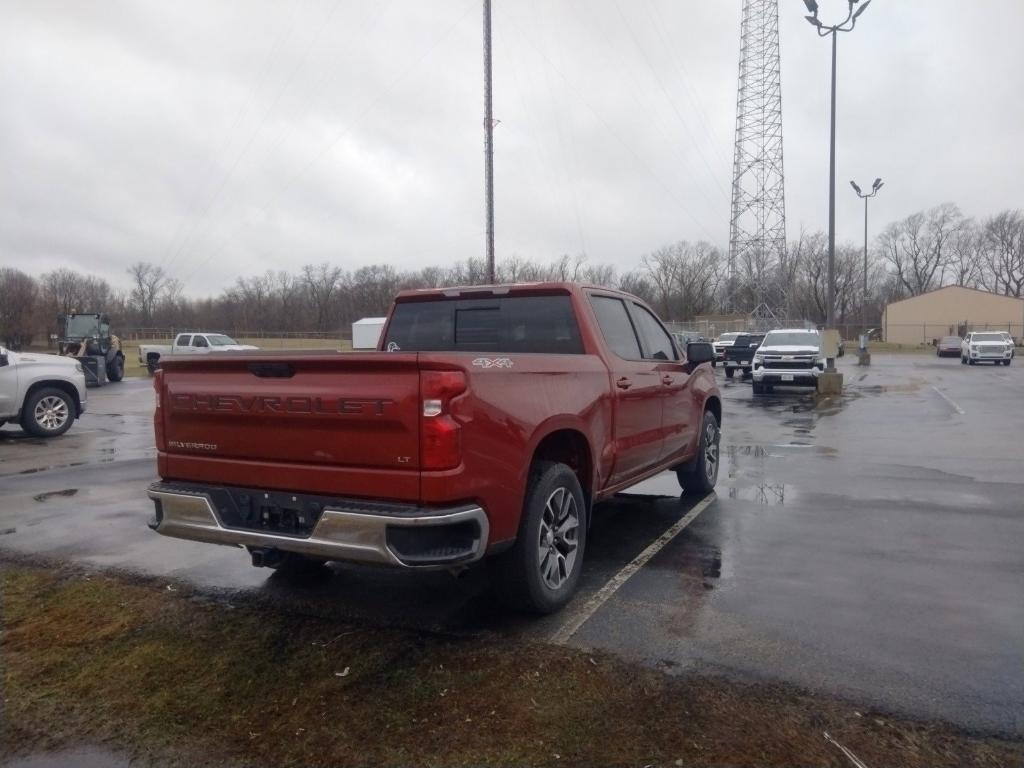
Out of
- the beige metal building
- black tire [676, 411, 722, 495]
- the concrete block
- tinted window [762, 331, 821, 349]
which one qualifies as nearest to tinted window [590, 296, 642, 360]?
black tire [676, 411, 722, 495]

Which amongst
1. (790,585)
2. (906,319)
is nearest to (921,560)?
(790,585)

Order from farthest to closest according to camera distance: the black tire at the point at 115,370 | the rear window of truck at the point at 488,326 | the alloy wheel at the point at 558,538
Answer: the black tire at the point at 115,370 < the rear window of truck at the point at 488,326 < the alloy wheel at the point at 558,538

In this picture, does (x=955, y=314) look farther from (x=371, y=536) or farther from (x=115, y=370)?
(x=371, y=536)

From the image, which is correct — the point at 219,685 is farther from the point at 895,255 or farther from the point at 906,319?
the point at 895,255

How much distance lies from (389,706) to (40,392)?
11462mm

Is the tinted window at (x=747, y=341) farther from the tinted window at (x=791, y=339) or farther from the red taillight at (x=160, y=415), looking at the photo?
the red taillight at (x=160, y=415)

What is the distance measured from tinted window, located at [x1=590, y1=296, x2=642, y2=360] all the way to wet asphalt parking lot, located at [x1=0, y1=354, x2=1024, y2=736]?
4.88 feet

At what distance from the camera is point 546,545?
4.43m

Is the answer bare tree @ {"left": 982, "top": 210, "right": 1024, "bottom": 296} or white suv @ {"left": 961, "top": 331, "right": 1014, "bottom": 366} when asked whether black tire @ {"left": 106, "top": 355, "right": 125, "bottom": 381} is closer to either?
white suv @ {"left": 961, "top": 331, "right": 1014, "bottom": 366}

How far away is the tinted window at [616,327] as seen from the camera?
18.1ft

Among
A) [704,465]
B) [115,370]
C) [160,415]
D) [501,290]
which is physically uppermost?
[501,290]

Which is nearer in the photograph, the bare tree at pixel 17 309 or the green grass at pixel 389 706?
the green grass at pixel 389 706

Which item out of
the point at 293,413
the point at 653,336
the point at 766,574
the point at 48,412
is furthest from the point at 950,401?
the point at 48,412

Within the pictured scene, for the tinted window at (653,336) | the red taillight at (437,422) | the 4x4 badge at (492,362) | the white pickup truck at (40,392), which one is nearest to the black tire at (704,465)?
the tinted window at (653,336)
